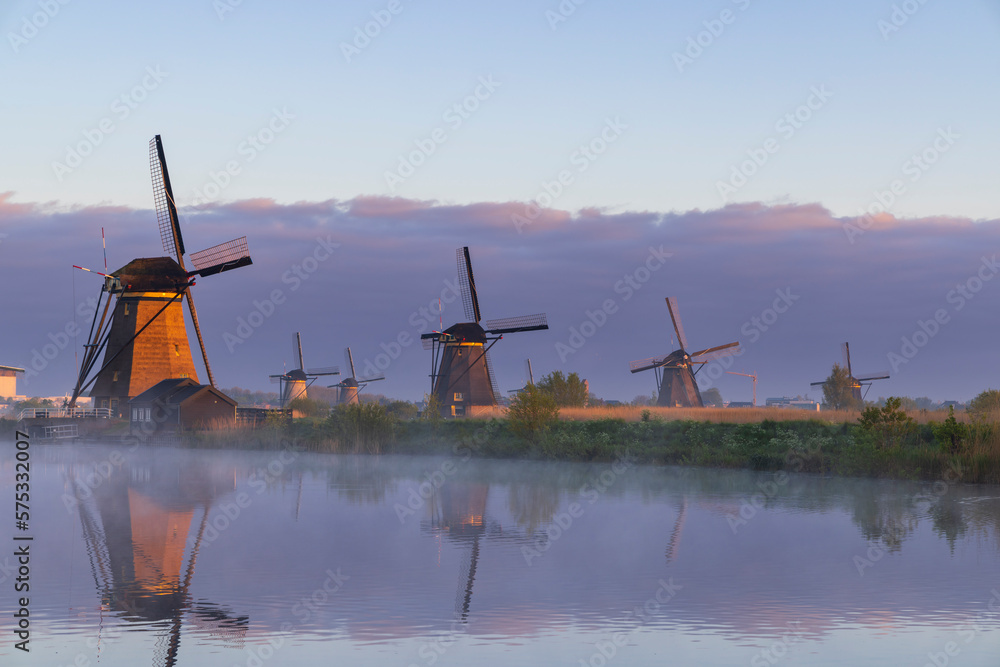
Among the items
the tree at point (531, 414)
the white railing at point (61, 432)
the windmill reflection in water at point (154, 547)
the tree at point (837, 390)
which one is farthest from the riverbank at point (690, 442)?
the tree at point (837, 390)

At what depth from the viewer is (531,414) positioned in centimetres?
4347

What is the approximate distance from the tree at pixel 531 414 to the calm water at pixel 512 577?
16.3 m

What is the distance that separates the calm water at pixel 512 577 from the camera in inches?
400

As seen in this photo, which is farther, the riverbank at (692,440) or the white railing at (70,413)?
the white railing at (70,413)

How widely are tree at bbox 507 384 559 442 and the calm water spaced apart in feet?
53.4

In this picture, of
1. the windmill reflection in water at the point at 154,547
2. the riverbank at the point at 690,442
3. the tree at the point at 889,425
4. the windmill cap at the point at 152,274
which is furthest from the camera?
the windmill cap at the point at 152,274

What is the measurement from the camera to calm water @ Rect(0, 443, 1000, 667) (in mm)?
10172

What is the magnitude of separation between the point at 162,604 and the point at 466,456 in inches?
1263

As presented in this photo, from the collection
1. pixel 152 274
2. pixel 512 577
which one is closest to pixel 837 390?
pixel 152 274

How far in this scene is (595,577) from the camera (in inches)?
558

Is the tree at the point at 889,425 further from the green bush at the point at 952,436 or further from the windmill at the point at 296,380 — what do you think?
the windmill at the point at 296,380

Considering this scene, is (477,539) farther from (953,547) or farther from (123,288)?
(123,288)

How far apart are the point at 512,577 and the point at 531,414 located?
29.4 meters

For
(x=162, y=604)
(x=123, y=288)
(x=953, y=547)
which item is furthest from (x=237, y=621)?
(x=123, y=288)
